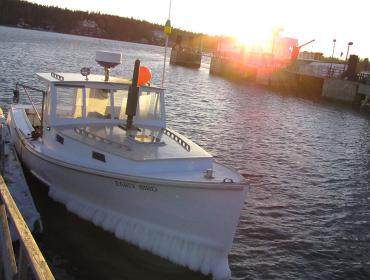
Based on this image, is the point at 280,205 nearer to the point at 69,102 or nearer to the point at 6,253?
the point at 69,102

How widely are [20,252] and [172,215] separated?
452 cm

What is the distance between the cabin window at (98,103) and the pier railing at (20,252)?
18.8 feet

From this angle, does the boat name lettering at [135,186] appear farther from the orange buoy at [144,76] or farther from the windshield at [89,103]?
the orange buoy at [144,76]

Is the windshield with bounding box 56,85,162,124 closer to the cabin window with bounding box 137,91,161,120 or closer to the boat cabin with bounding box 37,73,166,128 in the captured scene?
the boat cabin with bounding box 37,73,166,128

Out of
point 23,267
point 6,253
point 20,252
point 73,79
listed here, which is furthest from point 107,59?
point 23,267

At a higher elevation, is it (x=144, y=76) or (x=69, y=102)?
(x=144, y=76)

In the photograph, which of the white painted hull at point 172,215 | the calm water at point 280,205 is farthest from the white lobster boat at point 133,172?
the calm water at point 280,205

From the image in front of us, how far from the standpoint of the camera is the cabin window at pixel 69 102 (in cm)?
1254

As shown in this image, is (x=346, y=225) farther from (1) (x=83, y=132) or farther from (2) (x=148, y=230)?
(1) (x=83, y=132)

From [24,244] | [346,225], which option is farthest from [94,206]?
[346,225]

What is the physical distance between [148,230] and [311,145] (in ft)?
62.0

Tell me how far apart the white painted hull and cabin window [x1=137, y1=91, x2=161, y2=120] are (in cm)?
294

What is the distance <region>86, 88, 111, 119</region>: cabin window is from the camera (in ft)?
41.3

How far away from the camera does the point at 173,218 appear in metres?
9.85
